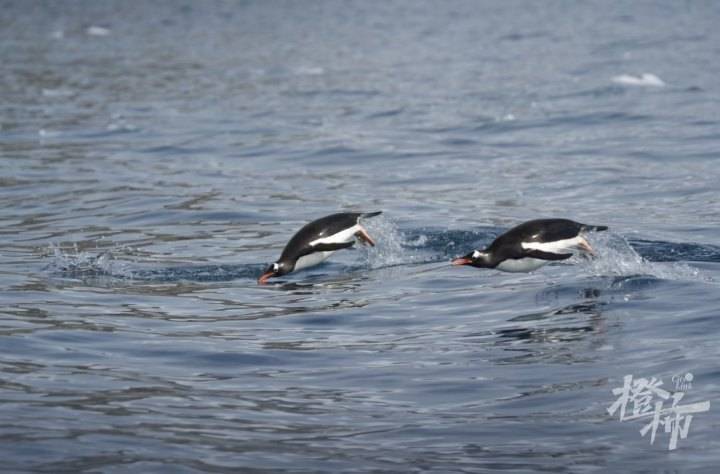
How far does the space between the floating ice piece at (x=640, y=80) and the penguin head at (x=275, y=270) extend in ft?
53.5

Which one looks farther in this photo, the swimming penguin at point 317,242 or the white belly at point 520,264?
the swimming penguin at point 317,242

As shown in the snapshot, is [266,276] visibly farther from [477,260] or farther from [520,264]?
[520,264]

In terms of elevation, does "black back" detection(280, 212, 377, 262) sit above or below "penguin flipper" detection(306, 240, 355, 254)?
above

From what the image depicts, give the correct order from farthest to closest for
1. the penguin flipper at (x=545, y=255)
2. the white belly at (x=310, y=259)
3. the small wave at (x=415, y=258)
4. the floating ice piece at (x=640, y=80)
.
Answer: the floating ice piece at (x=640, y=80) → the white belly at (x=310, y=259) → the small wave at (x=415, y=258) → the penguin flipper at (x=545, y=255)

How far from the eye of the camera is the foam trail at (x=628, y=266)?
11.6 m

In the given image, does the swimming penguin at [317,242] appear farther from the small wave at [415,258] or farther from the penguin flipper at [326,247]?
the small wave at [415,258]

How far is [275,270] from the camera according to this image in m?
12.2

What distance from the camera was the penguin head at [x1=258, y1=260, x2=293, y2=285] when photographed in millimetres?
12188

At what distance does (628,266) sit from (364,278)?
2347 millimetres

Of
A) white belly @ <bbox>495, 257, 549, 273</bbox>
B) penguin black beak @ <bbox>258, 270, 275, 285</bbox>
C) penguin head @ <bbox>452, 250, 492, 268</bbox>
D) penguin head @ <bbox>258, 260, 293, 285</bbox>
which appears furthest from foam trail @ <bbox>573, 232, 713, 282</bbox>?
penguin black beak @ <bbox>258, 270, 275, 285</bbox>

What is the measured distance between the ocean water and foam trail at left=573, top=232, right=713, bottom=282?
33 mm

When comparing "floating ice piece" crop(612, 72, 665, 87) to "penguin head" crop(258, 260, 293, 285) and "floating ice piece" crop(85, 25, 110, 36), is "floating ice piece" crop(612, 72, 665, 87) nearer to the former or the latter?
"penguin head" crop(258, 260, 293, 285)

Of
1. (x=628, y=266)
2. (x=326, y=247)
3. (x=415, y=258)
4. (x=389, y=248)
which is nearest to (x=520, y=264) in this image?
(x=628, y=266)

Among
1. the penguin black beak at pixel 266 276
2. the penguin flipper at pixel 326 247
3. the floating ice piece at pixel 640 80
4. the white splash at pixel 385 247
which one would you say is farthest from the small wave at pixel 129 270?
the floating ice piece at pixel 640 80
